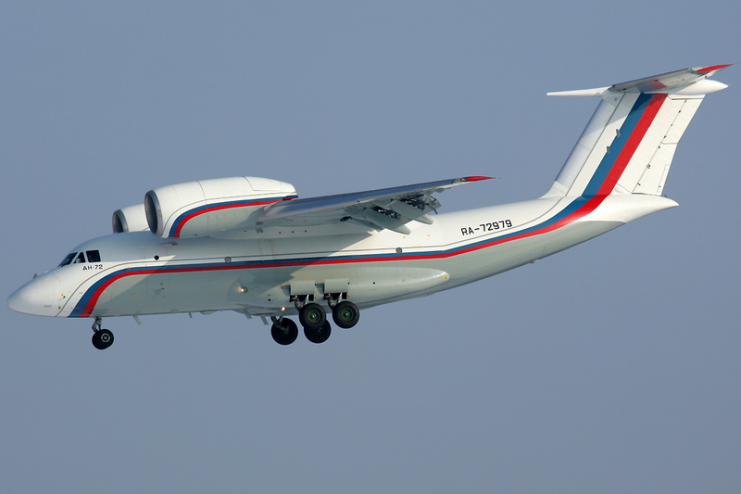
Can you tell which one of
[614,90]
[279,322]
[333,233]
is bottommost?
[279,322]

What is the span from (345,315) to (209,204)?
110 inches

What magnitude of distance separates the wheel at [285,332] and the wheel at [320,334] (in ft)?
3.09

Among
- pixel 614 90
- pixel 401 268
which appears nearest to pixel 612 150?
pixel 614 90

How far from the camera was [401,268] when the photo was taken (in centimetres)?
1514

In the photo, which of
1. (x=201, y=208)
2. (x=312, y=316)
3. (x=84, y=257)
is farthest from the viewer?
(x=312, y=316)

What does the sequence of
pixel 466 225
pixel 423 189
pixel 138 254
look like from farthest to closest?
pixel 466 225 → pixel 138 254 → pixel 423 189

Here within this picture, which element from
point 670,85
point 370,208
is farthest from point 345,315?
point 670,85

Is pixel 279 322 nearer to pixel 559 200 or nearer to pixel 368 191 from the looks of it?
pixel 368 191

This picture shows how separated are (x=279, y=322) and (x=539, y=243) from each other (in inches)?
171

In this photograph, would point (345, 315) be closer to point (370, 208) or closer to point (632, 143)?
point (370, 208)

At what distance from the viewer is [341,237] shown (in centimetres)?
1500

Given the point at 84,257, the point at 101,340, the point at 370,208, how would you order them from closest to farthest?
1. the point at 370,208
2. the point at 84,257
3. the point at 101,340

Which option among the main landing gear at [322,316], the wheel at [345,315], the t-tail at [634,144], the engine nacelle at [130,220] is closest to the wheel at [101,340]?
the engine nacelle at [130,220]

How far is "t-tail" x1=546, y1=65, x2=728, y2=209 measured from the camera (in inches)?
633
